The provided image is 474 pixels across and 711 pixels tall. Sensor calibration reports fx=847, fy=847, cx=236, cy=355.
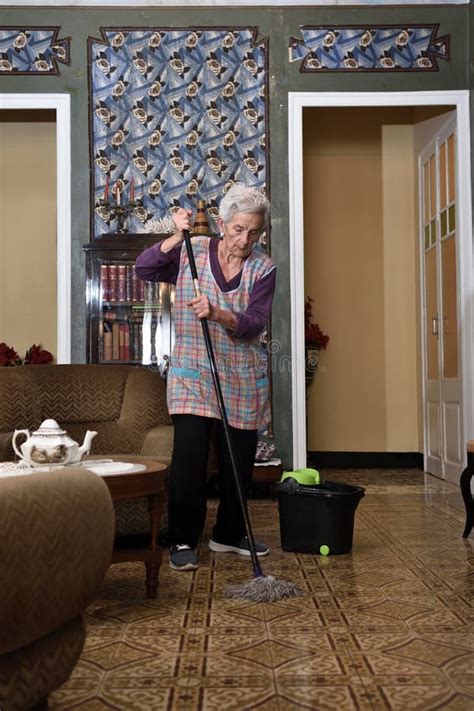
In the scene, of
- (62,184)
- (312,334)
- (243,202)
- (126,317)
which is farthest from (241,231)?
(312,334)

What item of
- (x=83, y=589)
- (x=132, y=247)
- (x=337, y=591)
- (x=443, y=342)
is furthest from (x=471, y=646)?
(x=443, y=342)

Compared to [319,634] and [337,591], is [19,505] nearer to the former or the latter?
[319,634]

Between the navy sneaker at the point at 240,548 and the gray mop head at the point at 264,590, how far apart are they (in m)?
0.66

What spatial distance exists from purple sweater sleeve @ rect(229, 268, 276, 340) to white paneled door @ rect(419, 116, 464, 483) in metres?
2.99

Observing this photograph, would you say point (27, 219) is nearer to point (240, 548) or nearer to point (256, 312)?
point (256, 312)

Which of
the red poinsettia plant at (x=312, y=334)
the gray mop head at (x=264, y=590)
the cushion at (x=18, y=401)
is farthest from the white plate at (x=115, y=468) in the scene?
the red poinsettia plant at (x=312, y=334)

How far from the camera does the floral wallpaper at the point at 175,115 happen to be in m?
6.09

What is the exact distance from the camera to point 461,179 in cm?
607

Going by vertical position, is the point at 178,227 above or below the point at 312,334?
above

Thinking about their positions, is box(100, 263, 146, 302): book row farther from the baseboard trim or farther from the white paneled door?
the baseboard trim

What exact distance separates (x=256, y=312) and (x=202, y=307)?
332 millimetres

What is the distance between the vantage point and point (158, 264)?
3.47 metres

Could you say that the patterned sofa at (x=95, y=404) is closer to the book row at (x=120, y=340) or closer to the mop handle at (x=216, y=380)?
the mop handle at (x=216, y=380)

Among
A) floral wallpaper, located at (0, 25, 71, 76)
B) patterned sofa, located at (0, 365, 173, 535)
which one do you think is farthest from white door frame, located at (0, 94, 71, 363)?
patterned sofa, located at (0, 365, 173, 535)
